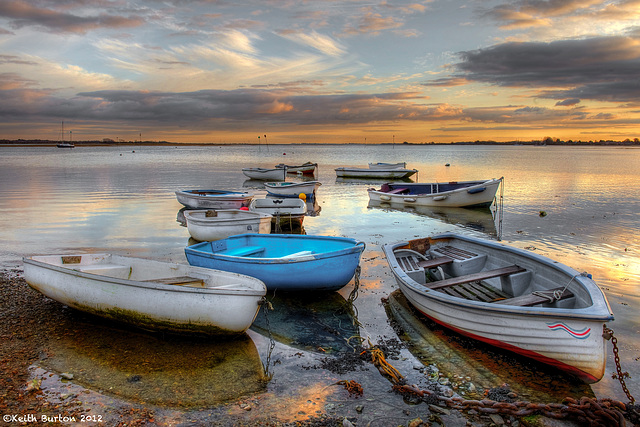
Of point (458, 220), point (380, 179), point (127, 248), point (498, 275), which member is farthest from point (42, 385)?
point (380, 179)

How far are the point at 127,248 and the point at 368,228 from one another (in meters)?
9.42

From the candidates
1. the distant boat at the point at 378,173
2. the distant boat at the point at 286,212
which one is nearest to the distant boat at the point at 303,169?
the distant boat at the point at 378,173

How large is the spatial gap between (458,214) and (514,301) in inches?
627

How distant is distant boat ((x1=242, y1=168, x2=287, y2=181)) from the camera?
40.1m

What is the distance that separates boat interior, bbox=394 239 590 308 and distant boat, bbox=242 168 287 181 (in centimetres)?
3060

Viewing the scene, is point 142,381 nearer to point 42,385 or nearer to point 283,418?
point 42,385

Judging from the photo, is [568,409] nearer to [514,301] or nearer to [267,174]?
[514,301]

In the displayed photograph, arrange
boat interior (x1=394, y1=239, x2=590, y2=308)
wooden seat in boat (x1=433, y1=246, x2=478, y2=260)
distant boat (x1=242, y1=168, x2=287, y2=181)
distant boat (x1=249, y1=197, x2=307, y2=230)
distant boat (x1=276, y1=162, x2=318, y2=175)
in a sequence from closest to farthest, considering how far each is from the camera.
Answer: boat interior (x1=394, y1=239, x2=590, y2=308), wooden seat in boat (x1=433, y1=246, x2=478, y2=260), distant boat (x1=249, y1=197, x2=307, y2=230), distant boat (x1=242, y1=168, x2=287, y2=181), distant boat (x1=276, y1=162, x2=318, y2=175)

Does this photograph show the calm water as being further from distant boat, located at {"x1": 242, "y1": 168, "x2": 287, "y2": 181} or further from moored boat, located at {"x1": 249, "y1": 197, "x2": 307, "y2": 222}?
distant boat, located at {"x1": 242, "y1": 168, "x2": 287, "y2": 181}

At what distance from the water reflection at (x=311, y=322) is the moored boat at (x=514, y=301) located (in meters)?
1.46

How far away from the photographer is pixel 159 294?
6.62 m

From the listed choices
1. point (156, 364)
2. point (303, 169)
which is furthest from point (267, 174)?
point (156, 364)

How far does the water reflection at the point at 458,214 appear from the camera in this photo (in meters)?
18.9

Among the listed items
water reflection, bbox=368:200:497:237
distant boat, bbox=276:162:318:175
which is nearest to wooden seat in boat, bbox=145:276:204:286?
water reflection, bbox=368:200:497:237
